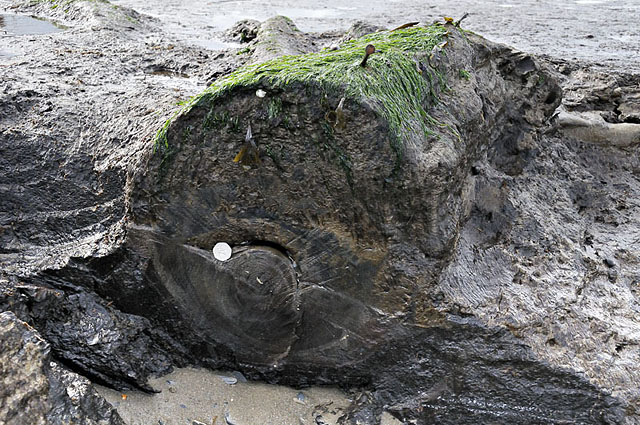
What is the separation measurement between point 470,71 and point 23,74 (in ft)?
10.4

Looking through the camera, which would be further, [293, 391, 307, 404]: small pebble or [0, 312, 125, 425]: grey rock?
[293, 391, 307, 404]: small pebble

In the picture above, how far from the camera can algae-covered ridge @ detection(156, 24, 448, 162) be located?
2586mm

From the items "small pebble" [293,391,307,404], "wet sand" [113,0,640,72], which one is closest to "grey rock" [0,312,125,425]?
"small pebble" [293,391,307,404]

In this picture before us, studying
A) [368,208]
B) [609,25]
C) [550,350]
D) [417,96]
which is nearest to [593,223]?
[550,350]

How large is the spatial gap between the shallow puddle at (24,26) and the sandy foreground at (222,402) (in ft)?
14.6

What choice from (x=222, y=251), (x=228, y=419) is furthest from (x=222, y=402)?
(x=222, y=251)

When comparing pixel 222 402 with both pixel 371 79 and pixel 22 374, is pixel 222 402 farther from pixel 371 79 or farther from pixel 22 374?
pixel 371 79

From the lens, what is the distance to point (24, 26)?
252 inches

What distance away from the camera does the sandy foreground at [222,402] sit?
116 inches

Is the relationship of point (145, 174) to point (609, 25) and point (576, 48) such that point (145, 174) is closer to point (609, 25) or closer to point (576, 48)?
point (576, 48)

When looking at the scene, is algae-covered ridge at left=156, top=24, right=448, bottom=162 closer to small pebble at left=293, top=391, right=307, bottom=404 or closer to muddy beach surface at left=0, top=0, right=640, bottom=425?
muddy beach surface at left=0, top=0, right=640, bottom=425

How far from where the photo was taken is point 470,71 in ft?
11.7

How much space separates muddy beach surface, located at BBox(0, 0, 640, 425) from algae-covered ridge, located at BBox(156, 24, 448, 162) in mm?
589

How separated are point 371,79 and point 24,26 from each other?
5.28m
